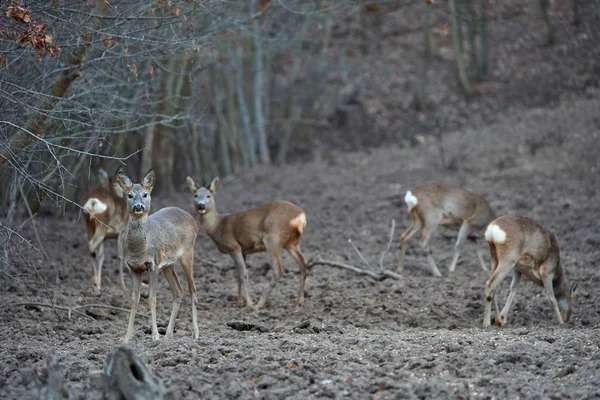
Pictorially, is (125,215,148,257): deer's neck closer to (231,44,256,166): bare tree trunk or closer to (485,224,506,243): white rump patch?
(485,224,506,243): white rump patch

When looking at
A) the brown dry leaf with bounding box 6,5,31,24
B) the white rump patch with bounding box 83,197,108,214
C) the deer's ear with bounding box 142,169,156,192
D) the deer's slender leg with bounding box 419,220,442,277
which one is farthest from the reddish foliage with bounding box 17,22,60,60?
the deer's slender leg with bounding box 419,220,442,277

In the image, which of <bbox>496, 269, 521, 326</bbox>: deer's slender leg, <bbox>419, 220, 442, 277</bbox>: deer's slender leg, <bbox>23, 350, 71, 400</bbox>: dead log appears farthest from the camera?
<bbox>419, 220, 442, 277</bbox>: deer's slender leg

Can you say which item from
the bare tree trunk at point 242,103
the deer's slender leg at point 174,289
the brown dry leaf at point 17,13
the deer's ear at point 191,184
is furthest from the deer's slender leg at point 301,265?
the bare tree trunk at point 242,103

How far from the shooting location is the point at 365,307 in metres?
10.2

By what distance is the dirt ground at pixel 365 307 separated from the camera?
21.9 feet

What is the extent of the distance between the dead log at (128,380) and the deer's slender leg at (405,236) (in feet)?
23.6

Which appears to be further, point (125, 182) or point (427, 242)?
point (427, 242)

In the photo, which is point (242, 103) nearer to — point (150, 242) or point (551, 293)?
point (551, 293)

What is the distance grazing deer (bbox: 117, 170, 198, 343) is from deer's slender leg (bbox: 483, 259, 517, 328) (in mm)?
3319

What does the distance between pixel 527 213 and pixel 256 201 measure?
5.22m

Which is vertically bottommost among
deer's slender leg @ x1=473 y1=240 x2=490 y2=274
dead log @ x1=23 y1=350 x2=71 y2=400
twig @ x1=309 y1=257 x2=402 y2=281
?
deer's slender leg @ x1=473 y1=240 x2=490 y2=274

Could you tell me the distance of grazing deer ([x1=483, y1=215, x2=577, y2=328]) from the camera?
9945 millimetres

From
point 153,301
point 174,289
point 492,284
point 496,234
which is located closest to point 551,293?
point 492,284

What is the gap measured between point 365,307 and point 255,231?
188cm
